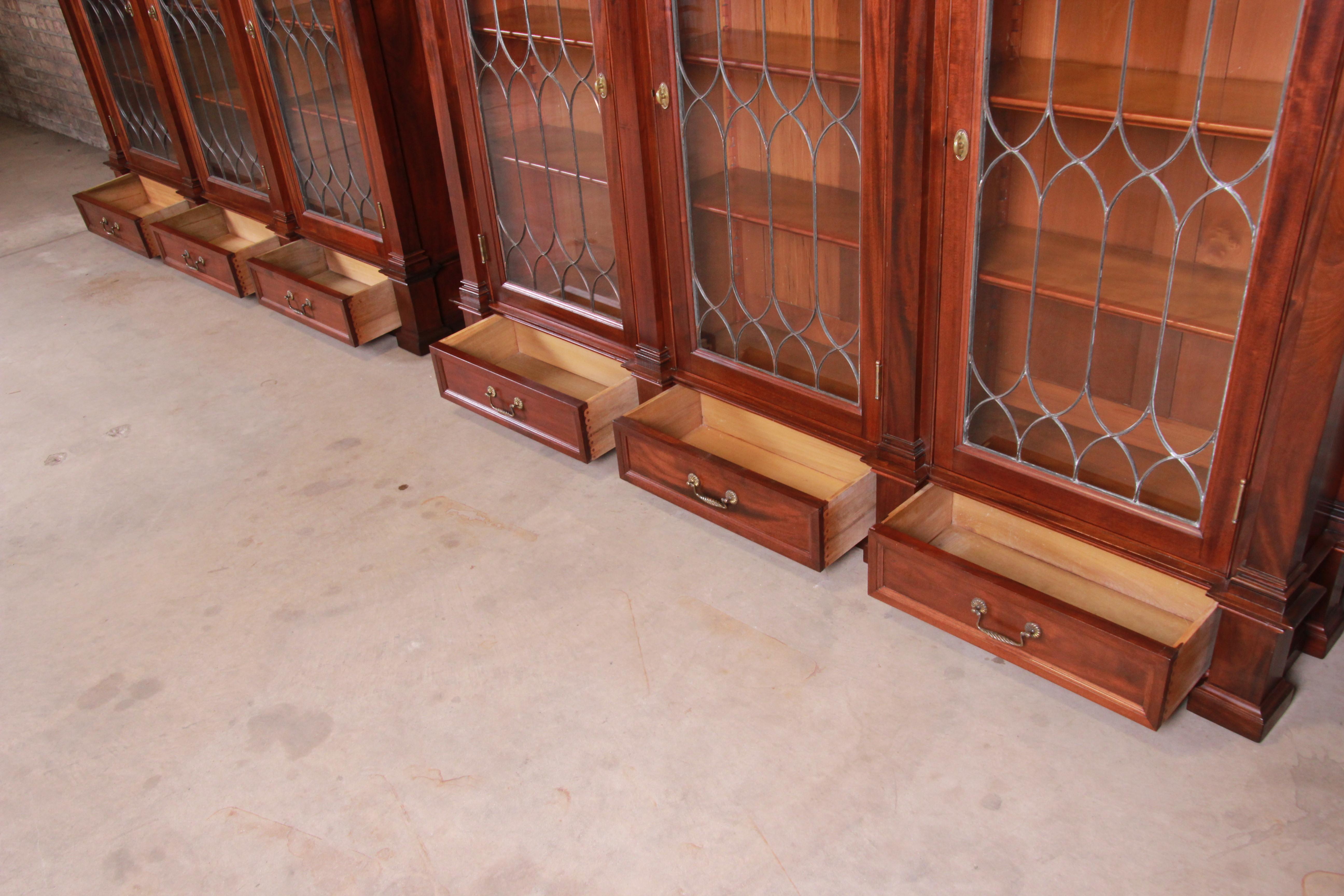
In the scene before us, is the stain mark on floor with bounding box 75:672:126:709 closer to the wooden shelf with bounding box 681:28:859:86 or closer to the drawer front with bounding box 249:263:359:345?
the drawer front with bounding box 249:263:359:345

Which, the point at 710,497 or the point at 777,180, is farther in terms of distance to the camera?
the point at 710,497

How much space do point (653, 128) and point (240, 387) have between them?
60.4 inches

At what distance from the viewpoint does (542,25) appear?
7.32 ft

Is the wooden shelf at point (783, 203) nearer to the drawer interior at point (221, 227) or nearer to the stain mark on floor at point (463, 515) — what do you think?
the stain mark on floor at point (463, 515)

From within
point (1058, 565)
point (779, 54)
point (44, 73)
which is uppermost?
point (779, 54)

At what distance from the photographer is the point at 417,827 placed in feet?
5.46

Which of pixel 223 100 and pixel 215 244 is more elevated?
pixel 223 100

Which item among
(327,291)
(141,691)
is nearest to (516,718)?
(141,691)

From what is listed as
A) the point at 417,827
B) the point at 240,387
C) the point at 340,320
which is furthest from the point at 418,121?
the point at 417,827

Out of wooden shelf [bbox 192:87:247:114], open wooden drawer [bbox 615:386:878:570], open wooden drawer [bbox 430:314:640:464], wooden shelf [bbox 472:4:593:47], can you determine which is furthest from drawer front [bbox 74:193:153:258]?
open wooden drawer [bbox 615:386:878:570]

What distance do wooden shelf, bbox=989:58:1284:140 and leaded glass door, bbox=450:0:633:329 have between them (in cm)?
80

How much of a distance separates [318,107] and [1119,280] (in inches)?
87.0

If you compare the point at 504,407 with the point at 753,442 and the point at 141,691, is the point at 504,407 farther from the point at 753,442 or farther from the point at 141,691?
the point at 141,691

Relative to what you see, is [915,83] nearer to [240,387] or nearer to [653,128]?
[653,128]
